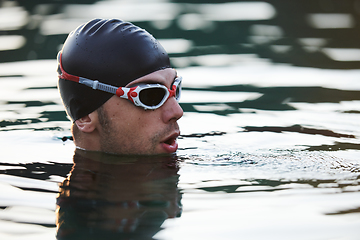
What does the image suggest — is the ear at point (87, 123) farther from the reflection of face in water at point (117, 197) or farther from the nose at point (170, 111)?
the nose at point (170, 111)

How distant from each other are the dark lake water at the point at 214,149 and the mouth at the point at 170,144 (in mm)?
113

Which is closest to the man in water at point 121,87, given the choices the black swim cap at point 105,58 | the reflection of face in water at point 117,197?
the black swim cap at point 105,58

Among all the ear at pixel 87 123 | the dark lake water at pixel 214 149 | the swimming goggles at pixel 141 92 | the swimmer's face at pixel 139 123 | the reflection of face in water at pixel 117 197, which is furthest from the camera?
the ear at pixel 87 123

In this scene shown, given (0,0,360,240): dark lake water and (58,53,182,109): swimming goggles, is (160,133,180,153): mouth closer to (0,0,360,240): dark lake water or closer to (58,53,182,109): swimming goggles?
(0,0,360,240): dark lake water

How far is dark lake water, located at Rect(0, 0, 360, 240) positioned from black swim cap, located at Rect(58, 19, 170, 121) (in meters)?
0.63

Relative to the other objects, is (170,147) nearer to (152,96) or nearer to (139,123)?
(139,123)

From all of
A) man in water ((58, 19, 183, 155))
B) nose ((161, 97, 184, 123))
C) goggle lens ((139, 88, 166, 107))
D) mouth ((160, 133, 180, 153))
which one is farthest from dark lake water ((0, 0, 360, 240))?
goggle lens ((139, 88, 166, 107))

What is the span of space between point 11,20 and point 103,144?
9.83 meters

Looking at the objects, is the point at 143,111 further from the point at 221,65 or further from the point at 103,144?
the point at 221,65

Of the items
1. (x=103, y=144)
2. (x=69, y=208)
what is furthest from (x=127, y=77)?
(x=69, y=208)

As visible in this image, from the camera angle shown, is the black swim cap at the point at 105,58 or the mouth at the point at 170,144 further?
the mouth at the point at 170,144

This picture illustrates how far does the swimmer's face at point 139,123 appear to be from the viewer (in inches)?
197

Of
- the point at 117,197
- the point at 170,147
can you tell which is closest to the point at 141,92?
the point at 170,147

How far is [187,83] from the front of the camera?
29.1 ft
